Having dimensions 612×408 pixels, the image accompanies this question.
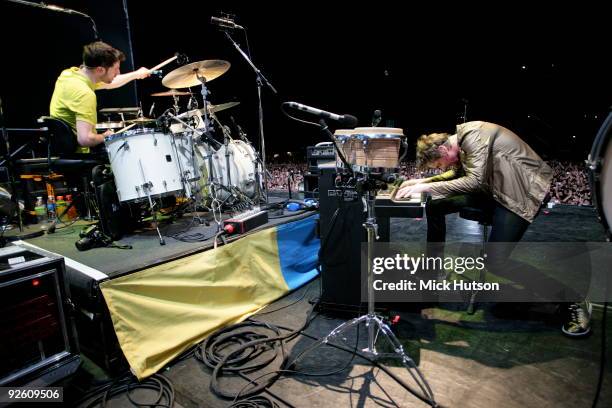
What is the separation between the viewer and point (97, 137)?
9.64 feet

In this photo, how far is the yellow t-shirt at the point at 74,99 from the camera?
2.86m

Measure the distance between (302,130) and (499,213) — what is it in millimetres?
8100

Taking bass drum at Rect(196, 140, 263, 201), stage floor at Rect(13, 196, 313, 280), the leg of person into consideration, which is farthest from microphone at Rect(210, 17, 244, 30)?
the leg of person

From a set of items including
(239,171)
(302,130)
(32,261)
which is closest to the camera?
(32,261)

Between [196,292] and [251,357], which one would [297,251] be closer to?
[196,292]

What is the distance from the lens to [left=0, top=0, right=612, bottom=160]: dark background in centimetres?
555

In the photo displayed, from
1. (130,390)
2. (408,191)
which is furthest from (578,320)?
(130,390)

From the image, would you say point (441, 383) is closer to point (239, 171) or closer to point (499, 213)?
point (499, 213)

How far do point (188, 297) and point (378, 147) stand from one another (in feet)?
5.66

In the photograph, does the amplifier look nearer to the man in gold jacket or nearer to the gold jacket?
the man in gold jacket

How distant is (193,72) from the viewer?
3.65m

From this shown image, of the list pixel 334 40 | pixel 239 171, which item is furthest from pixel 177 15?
pixel 239 171

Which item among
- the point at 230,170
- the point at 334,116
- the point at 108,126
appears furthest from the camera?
the point at 230,170

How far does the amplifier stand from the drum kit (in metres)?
0.97
